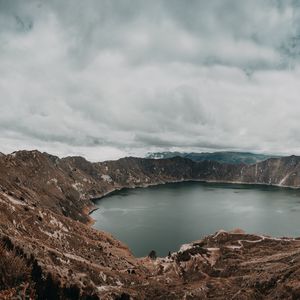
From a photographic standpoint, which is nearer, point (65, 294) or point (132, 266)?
point (65, 294)

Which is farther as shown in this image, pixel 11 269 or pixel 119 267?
pixel 119 267

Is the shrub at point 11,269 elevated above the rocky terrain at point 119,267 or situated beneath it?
elevated above

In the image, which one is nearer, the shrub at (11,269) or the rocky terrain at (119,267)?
the shrub at (11,269)

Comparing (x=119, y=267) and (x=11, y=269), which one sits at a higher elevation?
(x=11, y=269)

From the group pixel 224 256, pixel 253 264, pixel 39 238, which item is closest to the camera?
pixel 39 238

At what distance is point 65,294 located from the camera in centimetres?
9500

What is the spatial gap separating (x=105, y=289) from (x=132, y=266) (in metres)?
55.5

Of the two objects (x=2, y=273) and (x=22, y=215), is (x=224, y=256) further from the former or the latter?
(x=2, y=273)

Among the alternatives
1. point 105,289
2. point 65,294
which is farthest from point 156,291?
point 65,294

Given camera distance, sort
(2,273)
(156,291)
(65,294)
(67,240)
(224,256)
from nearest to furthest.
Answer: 1. (2,273)
2. (65,294)
3. (156,291)
4. (67,240)
5. (224,256)

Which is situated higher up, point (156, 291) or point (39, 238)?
point (39, 238)

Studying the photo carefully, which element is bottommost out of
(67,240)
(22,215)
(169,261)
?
(169,261)

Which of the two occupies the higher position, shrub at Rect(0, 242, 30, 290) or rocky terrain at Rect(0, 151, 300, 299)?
shrub at Rect(0, 242, 30, 290)

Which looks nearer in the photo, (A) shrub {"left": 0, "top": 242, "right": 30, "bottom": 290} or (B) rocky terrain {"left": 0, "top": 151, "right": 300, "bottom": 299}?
(A) shrub {"left": 0, "top": 242, "right": 30, "bottom": 290}
